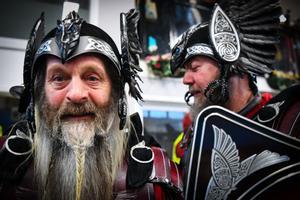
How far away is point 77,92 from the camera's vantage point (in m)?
0.69

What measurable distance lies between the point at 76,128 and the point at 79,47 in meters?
0.18

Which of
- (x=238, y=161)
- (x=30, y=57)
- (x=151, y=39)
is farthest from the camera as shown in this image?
(x=151, y=39)

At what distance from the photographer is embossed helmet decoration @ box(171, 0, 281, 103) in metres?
0.89

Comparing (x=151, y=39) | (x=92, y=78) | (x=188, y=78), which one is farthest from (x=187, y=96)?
(x=92, y=78)

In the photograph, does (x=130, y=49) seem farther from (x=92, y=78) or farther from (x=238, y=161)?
(x=238, y=161)

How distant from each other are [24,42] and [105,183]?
38 centimetres

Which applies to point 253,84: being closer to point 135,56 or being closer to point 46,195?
point 135,56

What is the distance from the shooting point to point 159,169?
759 millimetres

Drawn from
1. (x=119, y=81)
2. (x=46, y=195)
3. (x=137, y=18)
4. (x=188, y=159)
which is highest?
(x=137, y=18)

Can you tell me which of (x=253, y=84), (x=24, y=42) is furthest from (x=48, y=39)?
(x=253, y=84)

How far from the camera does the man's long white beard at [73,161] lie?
28.2 inches

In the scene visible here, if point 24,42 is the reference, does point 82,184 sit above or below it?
below

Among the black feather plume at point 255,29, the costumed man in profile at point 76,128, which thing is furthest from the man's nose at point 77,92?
the black feather plume at point 255,29

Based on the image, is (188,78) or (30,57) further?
(188,78)
